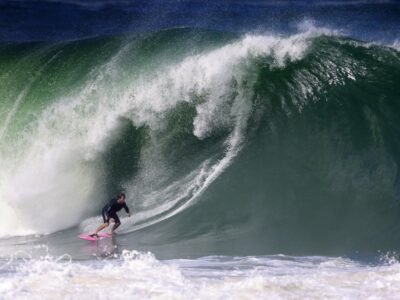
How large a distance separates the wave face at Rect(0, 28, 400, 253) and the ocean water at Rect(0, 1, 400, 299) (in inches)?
1.0

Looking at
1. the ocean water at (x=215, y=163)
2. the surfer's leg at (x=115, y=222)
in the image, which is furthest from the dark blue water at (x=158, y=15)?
the surfer's leg at (x=115, y=222)

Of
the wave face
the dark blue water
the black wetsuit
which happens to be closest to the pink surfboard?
the black wetsuit

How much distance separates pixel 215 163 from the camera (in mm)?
10227

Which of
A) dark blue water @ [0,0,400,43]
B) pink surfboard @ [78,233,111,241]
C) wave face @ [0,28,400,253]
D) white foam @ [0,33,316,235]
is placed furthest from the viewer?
dark blue water @ [0,0,400,43]

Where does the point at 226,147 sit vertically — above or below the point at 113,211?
above

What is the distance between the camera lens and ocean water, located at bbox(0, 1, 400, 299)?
7.14 meters

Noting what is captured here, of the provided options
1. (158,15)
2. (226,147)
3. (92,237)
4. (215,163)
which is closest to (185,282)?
(92,237)

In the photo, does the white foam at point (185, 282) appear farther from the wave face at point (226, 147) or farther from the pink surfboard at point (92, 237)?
the pink surfboard at point (92, 237)

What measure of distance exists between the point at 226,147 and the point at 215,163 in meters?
0.40

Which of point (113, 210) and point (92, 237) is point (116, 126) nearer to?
point (113, 210)

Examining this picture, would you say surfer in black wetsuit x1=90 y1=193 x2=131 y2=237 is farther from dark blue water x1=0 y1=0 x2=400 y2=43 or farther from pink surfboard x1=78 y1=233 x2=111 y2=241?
dark blue water x1=0 y1=0 x2=400 y2=43

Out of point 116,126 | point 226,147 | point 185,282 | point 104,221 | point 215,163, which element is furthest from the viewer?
point 116,126

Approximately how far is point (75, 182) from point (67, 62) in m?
6.28

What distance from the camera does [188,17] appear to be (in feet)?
67.5
